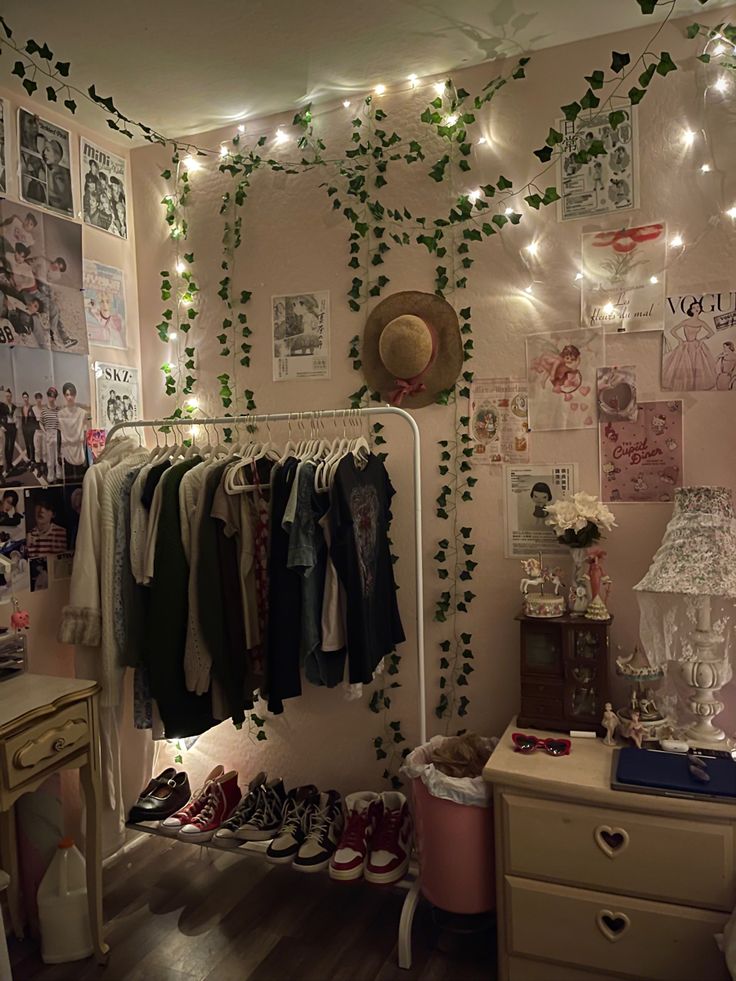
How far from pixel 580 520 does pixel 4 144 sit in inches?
90.3

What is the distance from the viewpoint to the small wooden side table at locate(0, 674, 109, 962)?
6.50 feet

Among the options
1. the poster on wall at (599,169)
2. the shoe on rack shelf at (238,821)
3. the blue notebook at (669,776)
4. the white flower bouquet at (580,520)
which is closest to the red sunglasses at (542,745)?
the blue notebook at (669,776)

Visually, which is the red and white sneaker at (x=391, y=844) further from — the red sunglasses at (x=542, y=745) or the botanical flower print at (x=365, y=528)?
the botanical flower print at (x=365, y=528)

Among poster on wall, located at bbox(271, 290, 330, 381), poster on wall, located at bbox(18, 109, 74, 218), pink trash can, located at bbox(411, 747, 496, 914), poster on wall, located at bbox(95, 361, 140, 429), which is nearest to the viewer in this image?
pink trash can, located at bbox(411, 747, 496, 914)

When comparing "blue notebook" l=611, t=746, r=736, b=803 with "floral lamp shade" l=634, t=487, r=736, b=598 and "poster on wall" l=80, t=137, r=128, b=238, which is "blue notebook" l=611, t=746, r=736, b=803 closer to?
"floral lamp shade" l=634, t=487, r=736, b=598

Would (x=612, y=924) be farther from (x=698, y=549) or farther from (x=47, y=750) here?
(x=47, y=750)

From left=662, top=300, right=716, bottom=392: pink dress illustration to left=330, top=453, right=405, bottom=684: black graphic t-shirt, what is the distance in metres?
0.98

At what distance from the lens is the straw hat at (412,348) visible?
254cm

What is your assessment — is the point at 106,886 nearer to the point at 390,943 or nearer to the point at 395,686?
the point at 390,943

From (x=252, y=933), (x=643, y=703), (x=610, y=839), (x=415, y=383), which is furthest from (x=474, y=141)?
(x=252, y=933)

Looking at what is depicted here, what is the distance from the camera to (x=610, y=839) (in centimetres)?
194

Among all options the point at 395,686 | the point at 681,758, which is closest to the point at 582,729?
the point at 681,758

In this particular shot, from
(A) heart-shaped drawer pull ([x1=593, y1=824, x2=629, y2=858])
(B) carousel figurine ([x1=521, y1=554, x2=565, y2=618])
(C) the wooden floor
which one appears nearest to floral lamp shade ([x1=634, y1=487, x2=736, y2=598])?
(B) carousel figurine ([x1=521, y1=554, x2=565, y2=618])

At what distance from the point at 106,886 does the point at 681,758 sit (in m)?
2.03
